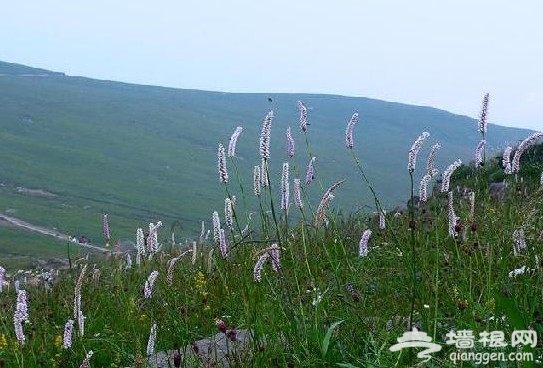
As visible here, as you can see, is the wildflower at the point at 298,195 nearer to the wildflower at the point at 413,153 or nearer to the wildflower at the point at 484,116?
the wildflower at the point at 413,153

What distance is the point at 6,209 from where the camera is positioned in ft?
583

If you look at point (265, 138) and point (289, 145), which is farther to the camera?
point (289, 145)

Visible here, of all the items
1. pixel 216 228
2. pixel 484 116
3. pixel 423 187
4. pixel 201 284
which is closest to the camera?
pixel 484 116

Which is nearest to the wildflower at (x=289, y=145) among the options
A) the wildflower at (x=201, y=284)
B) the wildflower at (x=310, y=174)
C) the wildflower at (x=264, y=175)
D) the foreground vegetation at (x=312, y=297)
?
the foreground vegetation at (x=312, y=297)

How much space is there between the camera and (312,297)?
16.7 feet

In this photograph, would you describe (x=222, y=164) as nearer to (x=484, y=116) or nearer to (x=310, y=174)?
(x=310, y=174)

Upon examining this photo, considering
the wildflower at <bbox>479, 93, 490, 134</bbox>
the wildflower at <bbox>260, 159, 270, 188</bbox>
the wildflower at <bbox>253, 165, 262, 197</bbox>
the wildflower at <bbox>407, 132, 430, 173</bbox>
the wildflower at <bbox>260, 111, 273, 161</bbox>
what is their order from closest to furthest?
the wildflower at <bbox>407, 132, 430, 173</bbox> < the wildflower at <bbox>260, 111, 273, 161</bbox> < the wildflower at <bbox>479, 93, 490, 134</bbox> < the wildflower at <bbox>260, 159, 270, 188</bbox> < the wildflower at <bbox>253, 165, 262, 197</bbox>

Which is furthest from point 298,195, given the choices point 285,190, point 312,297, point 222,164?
point 222,164

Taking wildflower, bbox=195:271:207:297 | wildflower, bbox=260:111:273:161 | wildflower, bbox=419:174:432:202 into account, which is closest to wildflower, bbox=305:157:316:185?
wildflower, bbox=419:174:432:202

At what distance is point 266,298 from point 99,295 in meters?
3.24

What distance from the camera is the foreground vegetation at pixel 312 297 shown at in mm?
4121

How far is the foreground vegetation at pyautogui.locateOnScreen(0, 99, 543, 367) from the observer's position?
13.5ft

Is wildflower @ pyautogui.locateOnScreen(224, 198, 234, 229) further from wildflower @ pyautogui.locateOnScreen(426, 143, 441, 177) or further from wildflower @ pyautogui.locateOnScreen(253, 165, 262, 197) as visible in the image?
wildflower @ pyautogui.locateOnScreen(426, 143, 441, 177)

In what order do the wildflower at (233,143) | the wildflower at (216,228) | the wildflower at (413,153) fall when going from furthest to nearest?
the wildflower at (216,228), the wildflower at (233,143), the wildflower at (413,153)
